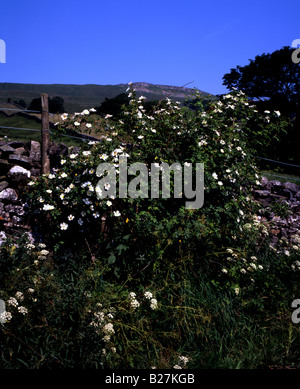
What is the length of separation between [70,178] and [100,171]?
421 millimetres

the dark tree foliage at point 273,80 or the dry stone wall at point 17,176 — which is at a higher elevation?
the dark tree foliage at point 273,80

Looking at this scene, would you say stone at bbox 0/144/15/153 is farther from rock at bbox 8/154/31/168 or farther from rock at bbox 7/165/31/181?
rock at bbox 7/165/31/181

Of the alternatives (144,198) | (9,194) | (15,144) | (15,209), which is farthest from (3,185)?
(144,198)

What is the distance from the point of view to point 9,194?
4328mm

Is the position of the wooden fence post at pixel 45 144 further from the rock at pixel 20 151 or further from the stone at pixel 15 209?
the stone at pixel 15 209

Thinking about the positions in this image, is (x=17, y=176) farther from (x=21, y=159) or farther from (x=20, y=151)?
(x=20, y=151)

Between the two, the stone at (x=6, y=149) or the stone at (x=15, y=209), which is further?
the stone at (x=6, y=149)

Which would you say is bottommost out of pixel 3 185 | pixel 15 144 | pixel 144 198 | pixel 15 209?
pixel 15 209

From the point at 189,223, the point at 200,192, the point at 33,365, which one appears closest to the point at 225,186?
the point at 200,192

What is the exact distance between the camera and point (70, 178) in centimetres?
408

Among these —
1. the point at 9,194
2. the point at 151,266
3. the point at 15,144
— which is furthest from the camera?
the point at 15,144

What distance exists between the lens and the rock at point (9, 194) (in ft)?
14.2

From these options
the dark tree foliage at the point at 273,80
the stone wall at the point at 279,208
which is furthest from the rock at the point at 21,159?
the dark tree foliage at the point at 273,80

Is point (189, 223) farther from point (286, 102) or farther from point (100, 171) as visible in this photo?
point (286, 102)
